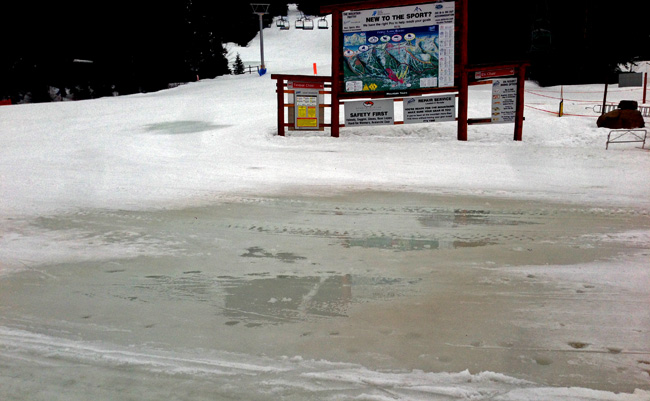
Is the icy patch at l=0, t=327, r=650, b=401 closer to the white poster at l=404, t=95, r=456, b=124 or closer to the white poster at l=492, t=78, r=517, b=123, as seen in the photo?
the white poster at l=404, t=95, r=456, b=124

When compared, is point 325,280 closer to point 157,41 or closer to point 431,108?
point 431,108

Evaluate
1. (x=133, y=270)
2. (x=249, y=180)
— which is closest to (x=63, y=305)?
(x=133, y=270)

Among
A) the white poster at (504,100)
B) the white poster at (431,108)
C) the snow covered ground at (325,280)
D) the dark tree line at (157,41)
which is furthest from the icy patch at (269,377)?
the dark tree line at (157,41)

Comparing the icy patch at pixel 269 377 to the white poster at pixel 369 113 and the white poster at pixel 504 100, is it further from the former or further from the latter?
the white poster at pixel 504 100

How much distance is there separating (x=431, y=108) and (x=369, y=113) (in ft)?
5.38

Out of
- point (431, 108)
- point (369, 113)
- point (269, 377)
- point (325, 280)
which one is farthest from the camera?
point (369, 113)

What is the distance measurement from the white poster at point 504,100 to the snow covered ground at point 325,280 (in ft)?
11.8

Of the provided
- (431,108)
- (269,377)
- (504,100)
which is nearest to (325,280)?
(269,377)

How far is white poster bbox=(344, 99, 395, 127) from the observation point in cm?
1455

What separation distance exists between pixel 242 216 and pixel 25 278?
106 inches

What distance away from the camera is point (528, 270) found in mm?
4594

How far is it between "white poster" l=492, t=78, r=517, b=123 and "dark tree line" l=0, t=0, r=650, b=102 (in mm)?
18246

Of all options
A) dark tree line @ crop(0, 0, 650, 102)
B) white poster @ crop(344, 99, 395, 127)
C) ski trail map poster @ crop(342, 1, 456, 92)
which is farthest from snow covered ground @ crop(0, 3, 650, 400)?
dark tree line @ crop(0, 0, 650, 102)

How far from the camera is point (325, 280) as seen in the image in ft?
14.5
